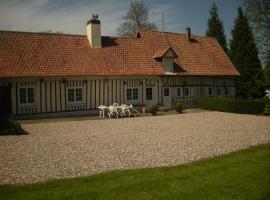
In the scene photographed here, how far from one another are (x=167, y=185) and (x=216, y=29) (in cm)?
3484

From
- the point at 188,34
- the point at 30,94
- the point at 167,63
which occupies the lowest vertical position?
the point at 30,94

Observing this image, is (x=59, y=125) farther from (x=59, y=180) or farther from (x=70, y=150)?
(x=59, y=180)

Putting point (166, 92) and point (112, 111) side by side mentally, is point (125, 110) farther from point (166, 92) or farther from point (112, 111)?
point (166, 92)

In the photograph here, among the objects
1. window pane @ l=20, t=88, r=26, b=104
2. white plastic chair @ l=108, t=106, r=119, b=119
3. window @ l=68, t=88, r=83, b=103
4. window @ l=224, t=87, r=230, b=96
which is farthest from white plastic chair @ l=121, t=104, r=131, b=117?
window @ l=224, t=87, r=230, b=96

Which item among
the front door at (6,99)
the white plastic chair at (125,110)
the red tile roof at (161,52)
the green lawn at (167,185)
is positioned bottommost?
the green lawn at (167,185)

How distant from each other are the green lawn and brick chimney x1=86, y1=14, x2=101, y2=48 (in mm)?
16433

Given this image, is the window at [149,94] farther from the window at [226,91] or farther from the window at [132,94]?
the window at [226,91]

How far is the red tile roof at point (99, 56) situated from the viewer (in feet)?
65.4

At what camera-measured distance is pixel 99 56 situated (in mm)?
22594

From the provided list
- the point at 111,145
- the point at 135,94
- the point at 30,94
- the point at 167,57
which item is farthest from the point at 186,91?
the point at 111,145

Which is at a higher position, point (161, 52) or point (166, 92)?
point (161, 52)

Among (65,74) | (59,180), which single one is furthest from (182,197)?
(65,74)

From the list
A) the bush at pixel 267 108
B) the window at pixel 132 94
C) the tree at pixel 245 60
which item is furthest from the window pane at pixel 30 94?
the tree at pixel 245 60

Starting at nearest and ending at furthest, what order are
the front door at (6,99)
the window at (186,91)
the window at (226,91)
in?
the front door at (6,99), the window at (186,91), the window at (226,91)
